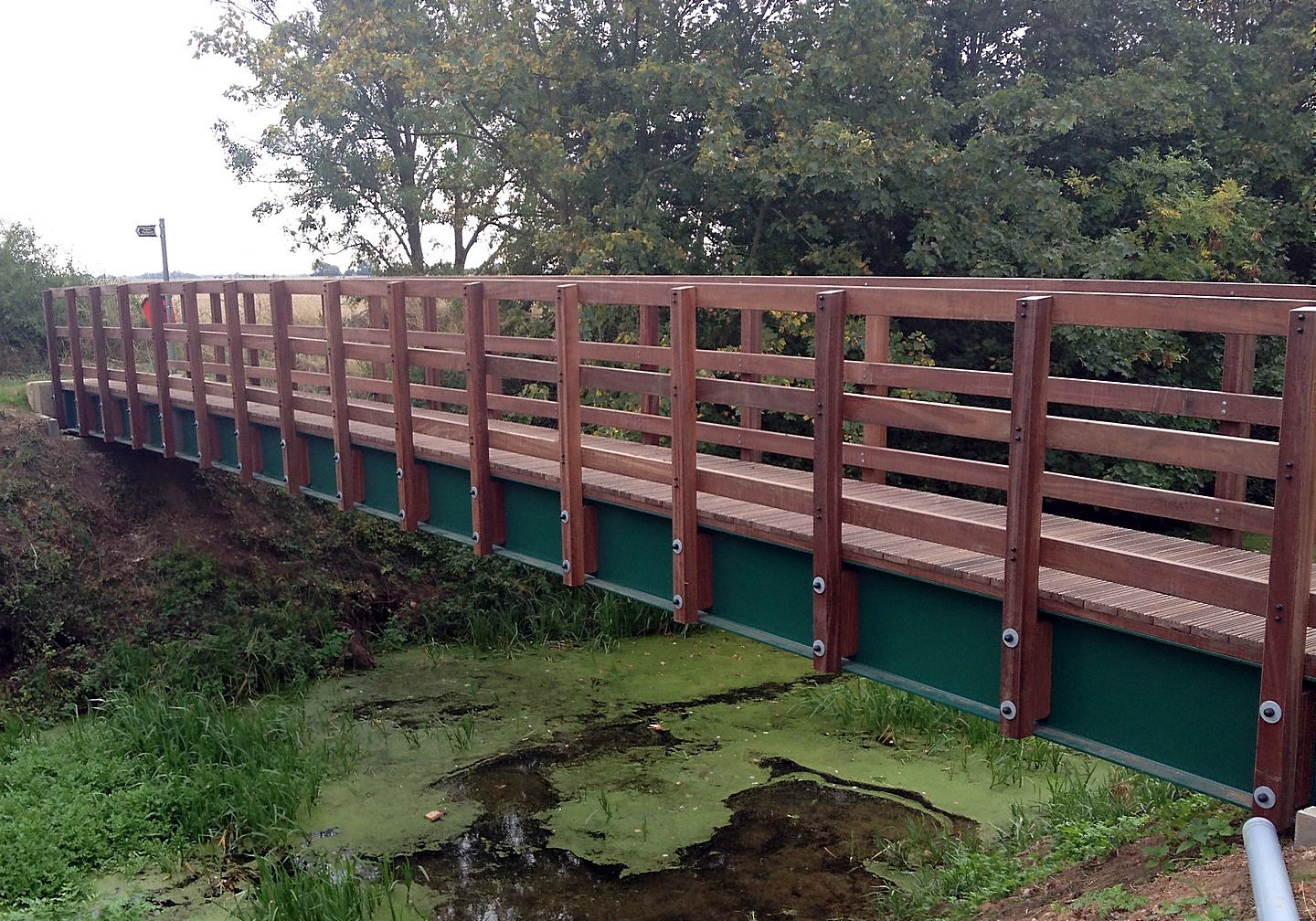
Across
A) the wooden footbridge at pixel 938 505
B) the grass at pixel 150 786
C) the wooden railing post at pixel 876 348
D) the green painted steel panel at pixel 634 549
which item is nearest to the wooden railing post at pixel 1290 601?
the wooden footbridge at pixel 938 505

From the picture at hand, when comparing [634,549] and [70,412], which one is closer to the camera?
[634,549]

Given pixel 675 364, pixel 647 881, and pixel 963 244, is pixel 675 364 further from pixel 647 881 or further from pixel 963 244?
pixel 963 244

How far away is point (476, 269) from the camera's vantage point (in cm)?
2108

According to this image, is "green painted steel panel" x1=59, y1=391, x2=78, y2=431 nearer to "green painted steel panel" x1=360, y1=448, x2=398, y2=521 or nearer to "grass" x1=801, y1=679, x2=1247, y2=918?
"green painted steel panel" x1=360, y1=448, x2=398, y2=521

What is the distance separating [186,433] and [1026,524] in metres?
10.0

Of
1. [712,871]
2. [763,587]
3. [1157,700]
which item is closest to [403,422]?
[763,587]

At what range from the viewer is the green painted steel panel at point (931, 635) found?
5574mm

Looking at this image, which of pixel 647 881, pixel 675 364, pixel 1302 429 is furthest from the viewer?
pixel 647 881

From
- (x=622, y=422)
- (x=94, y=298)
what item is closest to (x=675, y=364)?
(x=622, y=422)

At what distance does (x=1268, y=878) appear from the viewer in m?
2.21

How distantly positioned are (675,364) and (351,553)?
31.7ft

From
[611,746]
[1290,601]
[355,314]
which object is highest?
[355,314]

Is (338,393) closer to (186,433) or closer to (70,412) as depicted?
(186,433)

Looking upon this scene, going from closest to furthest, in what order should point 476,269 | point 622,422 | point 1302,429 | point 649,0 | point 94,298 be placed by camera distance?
point 1302,429
point 622,422
point 94,298
point 649,0
point 476,269
